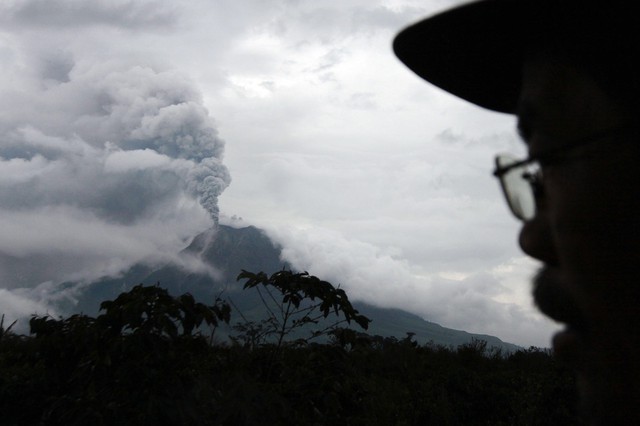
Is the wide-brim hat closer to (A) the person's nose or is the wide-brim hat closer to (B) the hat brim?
(B) the hat brim

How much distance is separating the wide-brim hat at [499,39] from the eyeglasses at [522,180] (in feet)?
0.66

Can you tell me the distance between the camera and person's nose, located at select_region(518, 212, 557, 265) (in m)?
1.13

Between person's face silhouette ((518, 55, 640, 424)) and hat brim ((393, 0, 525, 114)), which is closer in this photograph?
person's face silhouette ((518, 55, 640, 424))

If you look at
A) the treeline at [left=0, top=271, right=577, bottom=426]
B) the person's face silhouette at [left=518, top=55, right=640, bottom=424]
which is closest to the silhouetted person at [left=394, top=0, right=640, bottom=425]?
the person's face silhouette at [left=518, top=55, right=640, bottom=424]

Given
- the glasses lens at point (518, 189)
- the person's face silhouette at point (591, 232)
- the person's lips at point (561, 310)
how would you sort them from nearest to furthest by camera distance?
the person's face silhouette at point (591, 232) → the person's lips at point (561, 310) → the glasses lens at point (518, 189)

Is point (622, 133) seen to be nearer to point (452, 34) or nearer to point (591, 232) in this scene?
point (591, 232)

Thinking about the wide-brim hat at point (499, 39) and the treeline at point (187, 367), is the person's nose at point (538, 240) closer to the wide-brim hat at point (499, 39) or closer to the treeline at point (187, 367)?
the wide-brim hat at point (499, 39)

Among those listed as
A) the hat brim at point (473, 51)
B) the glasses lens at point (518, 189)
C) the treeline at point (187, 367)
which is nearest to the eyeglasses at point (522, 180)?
the glasses lens at point (518, 189)

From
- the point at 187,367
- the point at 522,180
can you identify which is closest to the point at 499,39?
the point at 522,180

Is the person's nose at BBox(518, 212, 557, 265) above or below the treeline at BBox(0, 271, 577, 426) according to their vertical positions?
above

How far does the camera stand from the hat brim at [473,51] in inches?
47.0

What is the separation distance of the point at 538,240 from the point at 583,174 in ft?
0.66

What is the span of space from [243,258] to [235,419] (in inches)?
7529

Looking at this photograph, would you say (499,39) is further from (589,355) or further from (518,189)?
(589,355)
